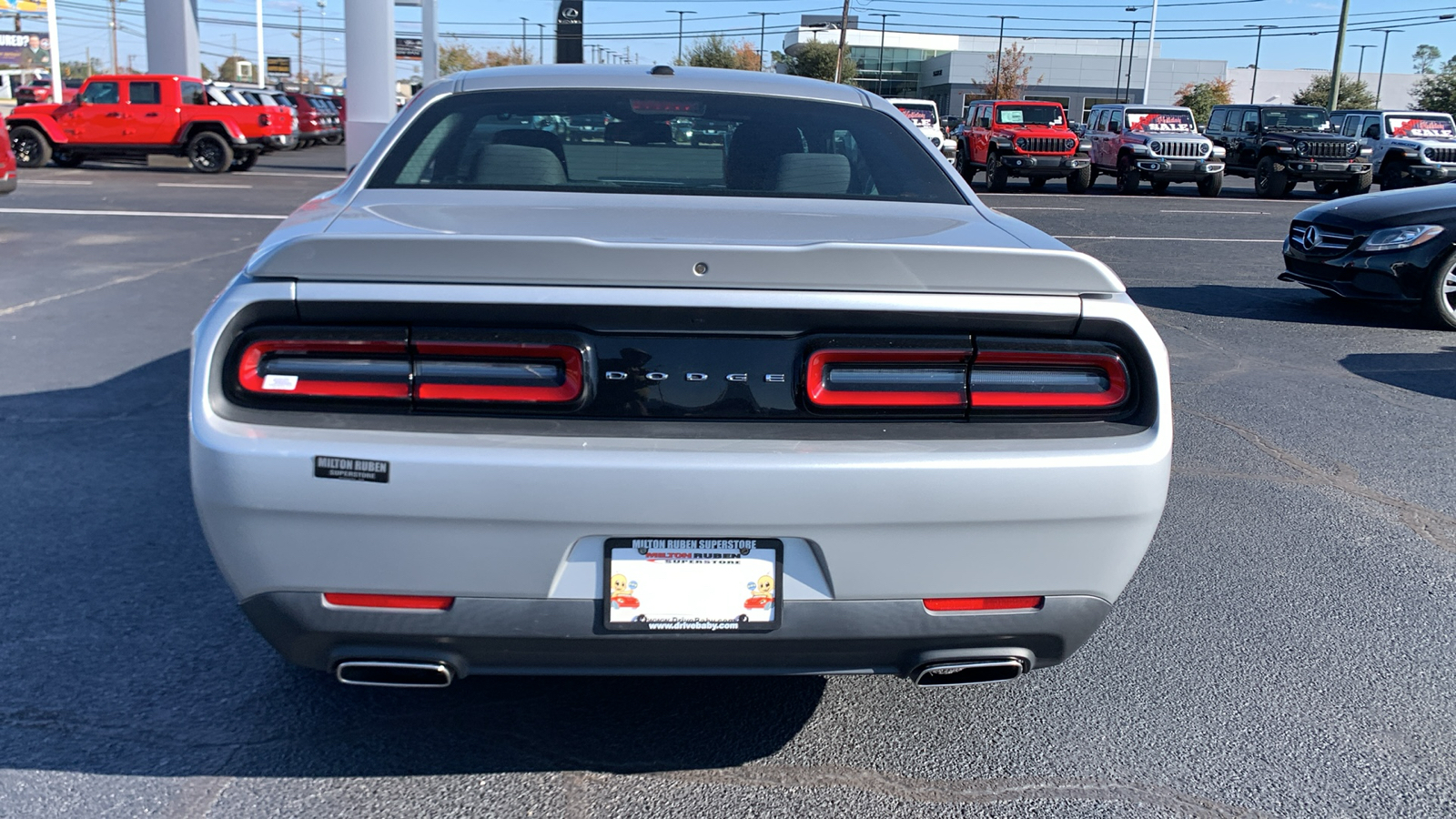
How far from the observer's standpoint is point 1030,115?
25.3 meters

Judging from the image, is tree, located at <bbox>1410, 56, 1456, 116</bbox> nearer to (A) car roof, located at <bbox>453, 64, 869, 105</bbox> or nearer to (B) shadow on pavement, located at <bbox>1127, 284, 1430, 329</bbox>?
(B) shadow on pavement, located at <bbox>1127, 284, 1430, 329</bbox>

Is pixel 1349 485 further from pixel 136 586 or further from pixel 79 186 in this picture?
pixel 79 186

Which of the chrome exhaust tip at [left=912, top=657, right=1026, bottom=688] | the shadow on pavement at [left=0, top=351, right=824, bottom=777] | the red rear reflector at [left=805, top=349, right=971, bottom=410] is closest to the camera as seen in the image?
the red rear reflector at [left=805, top=349, right=971, bottom=410]

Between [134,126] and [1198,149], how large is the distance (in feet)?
68.0

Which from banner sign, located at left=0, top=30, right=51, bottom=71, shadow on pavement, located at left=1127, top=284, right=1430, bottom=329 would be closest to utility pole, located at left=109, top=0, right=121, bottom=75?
banner sign, located at left=0, top=30, right=51, bottom=71

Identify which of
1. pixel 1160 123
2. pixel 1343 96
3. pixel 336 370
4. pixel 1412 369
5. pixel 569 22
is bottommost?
pixel 1412 369

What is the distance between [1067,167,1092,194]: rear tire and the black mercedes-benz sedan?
1527 cm

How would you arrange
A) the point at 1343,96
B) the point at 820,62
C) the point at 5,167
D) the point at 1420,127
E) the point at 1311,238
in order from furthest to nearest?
the point at 820,62 < the point at 1343,96 < the point at 1420,127 < the point at 5,167 < the point at 1311,238

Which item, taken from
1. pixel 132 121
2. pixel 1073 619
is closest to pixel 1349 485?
pixel 1073 619

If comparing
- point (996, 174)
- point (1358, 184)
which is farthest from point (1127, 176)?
point (1358, 184)

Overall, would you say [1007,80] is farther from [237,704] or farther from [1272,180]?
[237,704]

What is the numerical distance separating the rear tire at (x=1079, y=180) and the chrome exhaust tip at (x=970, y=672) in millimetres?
23363

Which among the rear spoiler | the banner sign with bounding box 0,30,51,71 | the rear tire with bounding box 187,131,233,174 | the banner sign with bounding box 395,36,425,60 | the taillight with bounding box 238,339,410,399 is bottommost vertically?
the rear tire with bounding box 187,131,233,174

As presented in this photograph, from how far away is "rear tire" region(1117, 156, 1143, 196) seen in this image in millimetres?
24469
